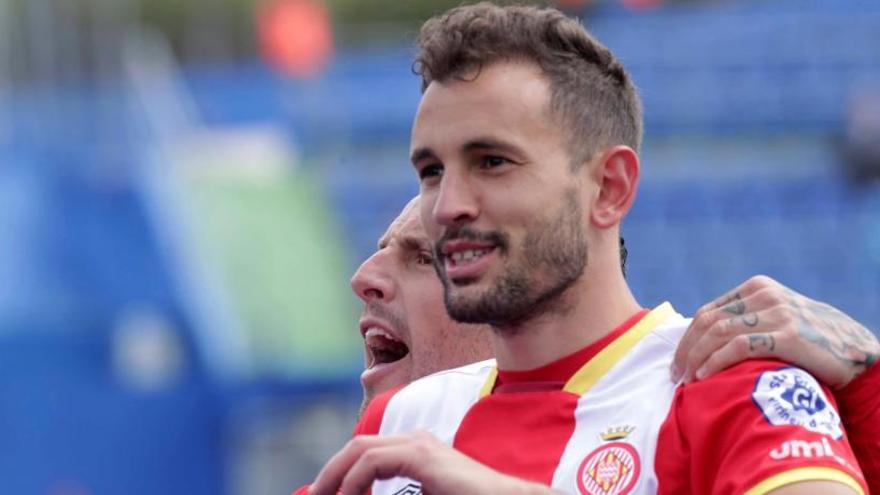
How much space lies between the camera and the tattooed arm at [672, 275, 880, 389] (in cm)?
237

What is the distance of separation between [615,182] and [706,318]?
26 centimetres

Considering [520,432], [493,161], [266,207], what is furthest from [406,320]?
[266,207]

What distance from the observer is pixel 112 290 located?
42.0ft

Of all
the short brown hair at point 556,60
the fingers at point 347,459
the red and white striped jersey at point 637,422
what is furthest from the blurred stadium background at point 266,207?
the fingers at point 347,459

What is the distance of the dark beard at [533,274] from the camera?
2.46 meters

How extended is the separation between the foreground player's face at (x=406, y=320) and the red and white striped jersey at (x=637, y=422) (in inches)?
15.5

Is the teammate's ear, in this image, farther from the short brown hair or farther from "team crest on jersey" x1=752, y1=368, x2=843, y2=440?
"team crest on jersey" x1=752, y1=368, x2=843, y2=440

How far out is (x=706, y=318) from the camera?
8.05 ft

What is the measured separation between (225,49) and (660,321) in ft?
54.9

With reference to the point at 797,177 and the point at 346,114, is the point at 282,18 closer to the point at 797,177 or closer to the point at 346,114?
the point at 346,114

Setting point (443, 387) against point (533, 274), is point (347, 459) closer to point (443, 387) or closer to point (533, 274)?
point (533, 274)

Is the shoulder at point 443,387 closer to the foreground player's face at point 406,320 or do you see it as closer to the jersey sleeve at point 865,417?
the foreground player's face at point 406,320

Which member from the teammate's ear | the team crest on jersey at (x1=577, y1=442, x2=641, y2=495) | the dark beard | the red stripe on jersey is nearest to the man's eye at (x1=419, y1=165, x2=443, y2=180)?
the dark beard

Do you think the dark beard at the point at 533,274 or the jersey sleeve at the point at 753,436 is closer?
the jersey sleeve at the point at 753,436
